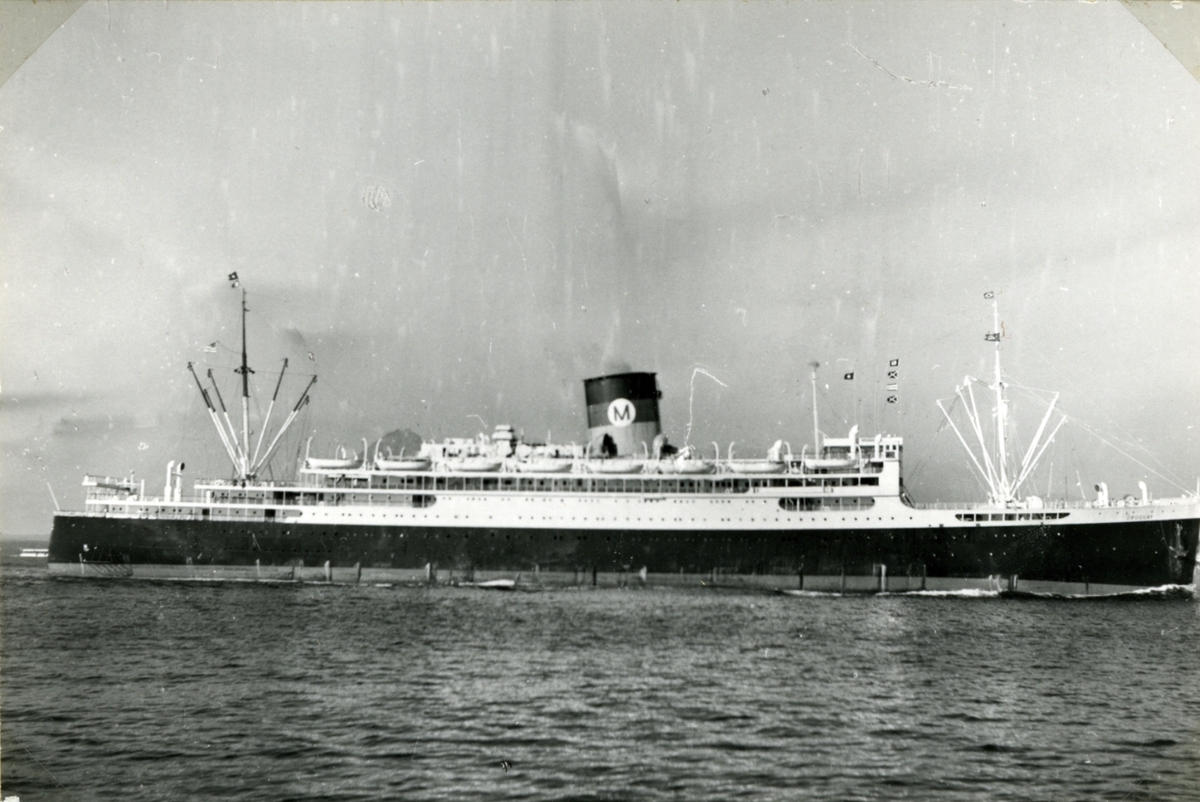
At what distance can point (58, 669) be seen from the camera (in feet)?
66.5

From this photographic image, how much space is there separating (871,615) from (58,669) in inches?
879

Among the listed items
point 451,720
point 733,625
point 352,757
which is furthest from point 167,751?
point 733,625

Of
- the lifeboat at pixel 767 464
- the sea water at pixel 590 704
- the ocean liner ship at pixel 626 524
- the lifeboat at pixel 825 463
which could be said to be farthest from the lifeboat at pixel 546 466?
the sea water at pixel 590 704

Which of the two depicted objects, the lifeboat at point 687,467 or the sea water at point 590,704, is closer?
the sea water at point 590,704

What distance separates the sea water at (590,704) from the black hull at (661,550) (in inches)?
267

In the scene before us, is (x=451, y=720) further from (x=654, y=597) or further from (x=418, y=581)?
(x=418, y=581)

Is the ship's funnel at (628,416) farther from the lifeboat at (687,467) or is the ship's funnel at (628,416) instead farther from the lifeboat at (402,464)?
the lifeboat at (402,464)

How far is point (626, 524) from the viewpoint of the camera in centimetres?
3788

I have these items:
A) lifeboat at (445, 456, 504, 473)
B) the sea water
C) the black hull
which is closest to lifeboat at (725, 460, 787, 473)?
the black hull

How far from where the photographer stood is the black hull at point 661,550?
35.8 m

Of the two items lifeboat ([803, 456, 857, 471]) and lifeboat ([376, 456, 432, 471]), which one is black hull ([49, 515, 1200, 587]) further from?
lifeboat ([803, 456, 857, 471])

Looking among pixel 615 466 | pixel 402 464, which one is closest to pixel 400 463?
pixel 402 464

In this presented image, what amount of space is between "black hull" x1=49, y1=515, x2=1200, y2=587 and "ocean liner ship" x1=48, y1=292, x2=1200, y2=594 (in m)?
0.06

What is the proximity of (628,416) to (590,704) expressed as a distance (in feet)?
75.4
